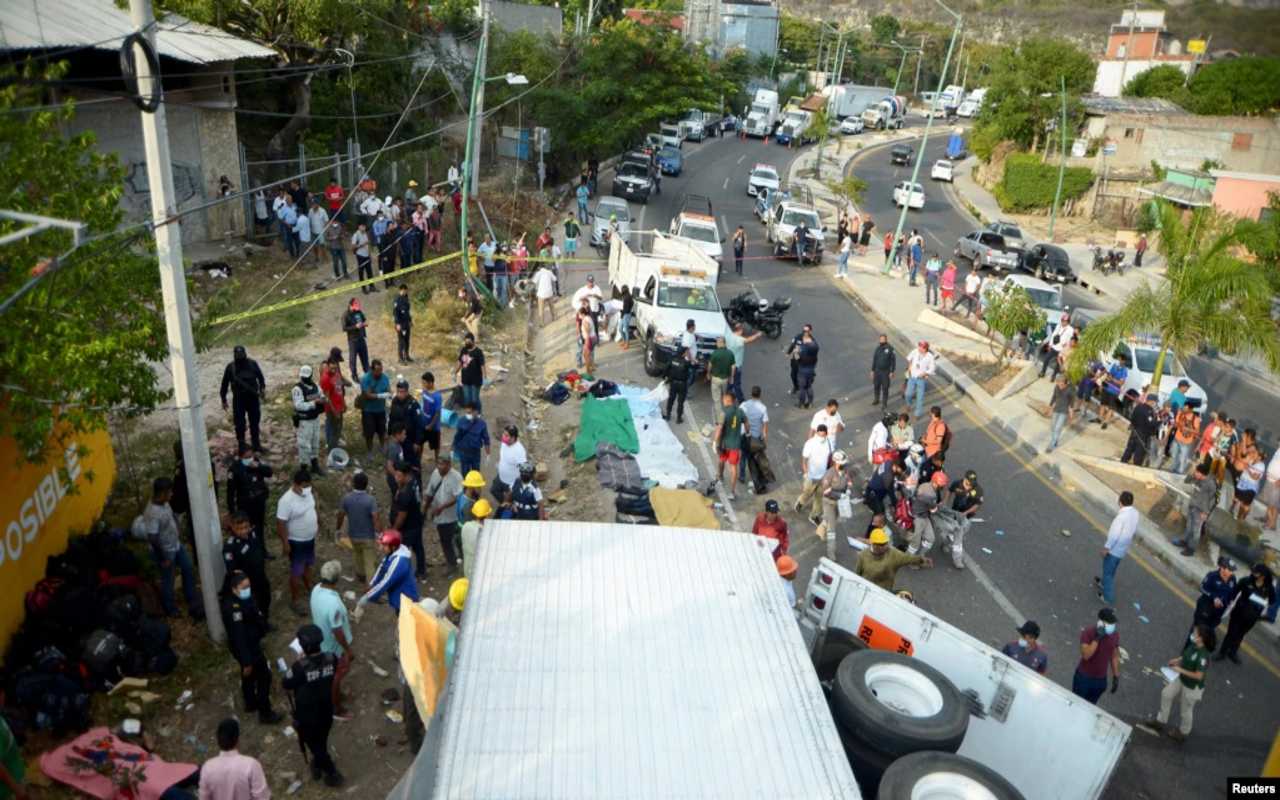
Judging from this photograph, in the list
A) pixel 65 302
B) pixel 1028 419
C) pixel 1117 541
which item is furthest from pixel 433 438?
pixel 1028 419

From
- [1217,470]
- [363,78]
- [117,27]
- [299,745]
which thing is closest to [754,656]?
[299,745]

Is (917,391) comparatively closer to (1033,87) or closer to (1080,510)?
(1080,510)

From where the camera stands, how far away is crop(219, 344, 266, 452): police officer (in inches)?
455

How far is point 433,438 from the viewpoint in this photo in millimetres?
12328

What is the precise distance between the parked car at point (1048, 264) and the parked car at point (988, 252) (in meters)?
0.52

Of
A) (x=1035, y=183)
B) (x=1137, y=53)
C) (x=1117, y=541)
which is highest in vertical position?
(x=1137, y=53)

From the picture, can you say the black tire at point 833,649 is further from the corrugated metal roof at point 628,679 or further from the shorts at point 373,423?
the shorts at point 373,423

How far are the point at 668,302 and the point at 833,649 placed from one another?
1200 cm

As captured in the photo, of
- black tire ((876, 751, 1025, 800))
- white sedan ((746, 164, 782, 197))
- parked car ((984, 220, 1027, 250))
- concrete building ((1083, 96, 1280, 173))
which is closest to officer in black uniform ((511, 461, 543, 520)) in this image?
black tire ((876, 751, 1025, 800))

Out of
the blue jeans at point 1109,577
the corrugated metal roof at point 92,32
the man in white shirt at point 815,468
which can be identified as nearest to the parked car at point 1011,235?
the man in white shirt at point 815,468

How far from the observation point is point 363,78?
29.3 m

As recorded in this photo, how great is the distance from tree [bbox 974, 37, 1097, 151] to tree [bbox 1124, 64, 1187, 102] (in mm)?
6618

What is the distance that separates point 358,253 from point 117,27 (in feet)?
21.8

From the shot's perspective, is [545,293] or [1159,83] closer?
[545,293]
